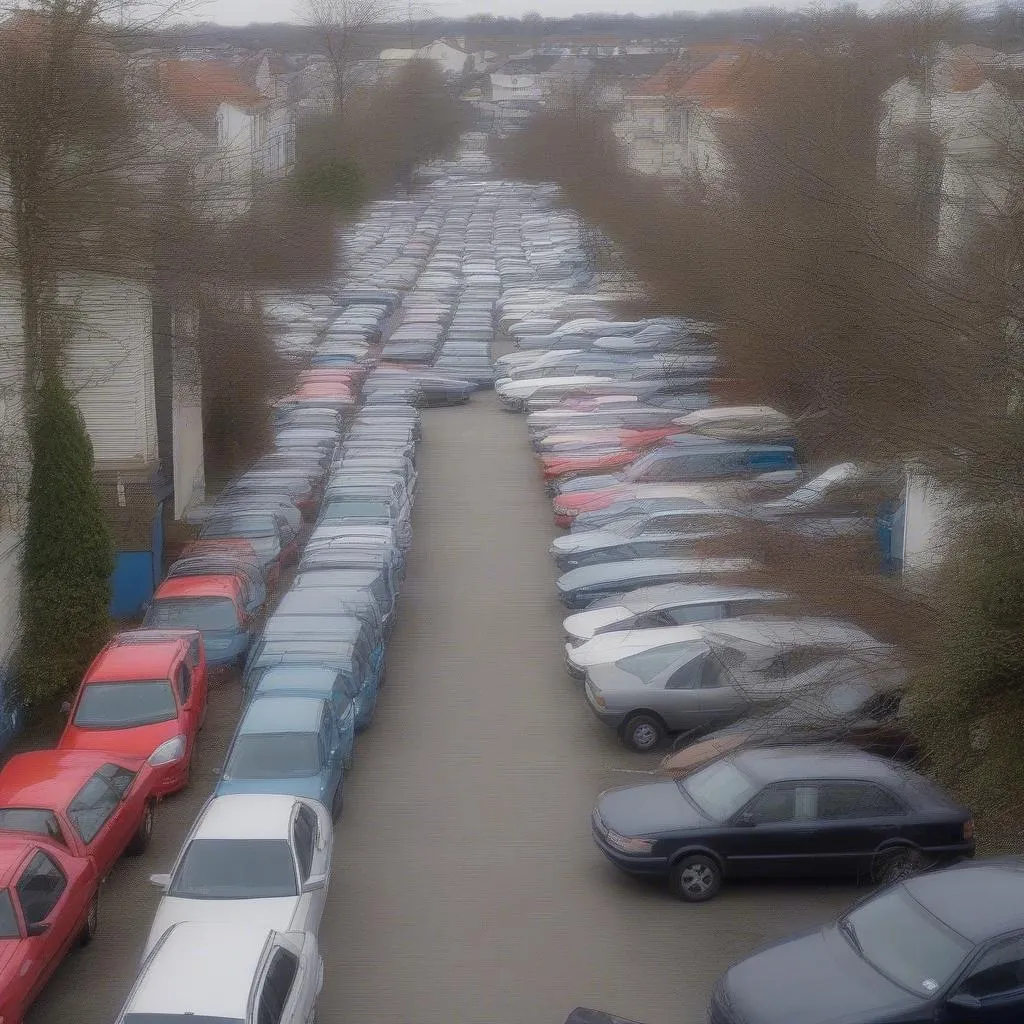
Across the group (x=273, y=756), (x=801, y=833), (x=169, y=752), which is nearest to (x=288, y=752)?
(x=273, y=756)

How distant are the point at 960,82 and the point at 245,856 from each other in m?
20.1

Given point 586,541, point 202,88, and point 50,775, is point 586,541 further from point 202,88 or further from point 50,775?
point 202,88

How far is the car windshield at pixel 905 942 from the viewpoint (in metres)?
7.30

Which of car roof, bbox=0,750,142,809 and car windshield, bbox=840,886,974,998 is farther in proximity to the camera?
car roof, bbox=0,750,142,809

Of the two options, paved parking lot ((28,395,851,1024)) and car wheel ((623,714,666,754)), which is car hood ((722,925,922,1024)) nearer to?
paved parking lot ((28,395,851,1024))

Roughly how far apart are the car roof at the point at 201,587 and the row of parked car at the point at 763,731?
3.77 meters

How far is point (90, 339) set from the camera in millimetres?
16703

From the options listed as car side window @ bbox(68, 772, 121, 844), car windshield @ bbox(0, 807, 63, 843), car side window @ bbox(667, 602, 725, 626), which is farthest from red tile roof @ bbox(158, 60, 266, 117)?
car windshield @ bbox(0, 807, 63, 843)

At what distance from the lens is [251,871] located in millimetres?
9172

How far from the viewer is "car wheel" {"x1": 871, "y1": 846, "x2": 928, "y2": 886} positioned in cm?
999

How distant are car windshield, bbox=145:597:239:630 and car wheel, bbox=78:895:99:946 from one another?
18.4 feet

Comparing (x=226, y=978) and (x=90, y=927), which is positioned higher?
(x=226, y=978)

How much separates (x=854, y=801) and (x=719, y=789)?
0.97 meters

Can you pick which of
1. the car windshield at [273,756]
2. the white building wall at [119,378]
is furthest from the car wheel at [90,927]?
the white building wall at [119,378]
